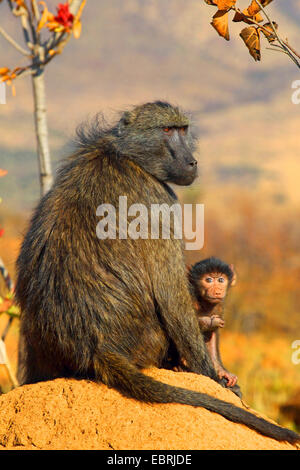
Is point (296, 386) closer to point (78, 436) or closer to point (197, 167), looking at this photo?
point (197, 167)

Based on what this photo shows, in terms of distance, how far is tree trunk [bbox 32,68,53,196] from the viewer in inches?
202

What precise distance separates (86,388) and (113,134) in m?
1.68

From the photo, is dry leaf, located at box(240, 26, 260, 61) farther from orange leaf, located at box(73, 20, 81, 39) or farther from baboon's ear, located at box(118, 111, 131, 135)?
orange leaf, located at box(73, 20, 81, 39)

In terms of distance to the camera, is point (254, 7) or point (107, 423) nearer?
point (107, 423)

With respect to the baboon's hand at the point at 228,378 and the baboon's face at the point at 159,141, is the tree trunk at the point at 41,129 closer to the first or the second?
the baboon's face at the point at 159,141

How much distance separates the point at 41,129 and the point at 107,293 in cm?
223

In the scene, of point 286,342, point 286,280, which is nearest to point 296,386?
point 286,342

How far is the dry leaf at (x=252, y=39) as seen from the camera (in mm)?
3420

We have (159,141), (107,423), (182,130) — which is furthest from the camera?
(182,130)

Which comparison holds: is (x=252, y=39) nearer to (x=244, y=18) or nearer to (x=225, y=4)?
(x=244, y=18)

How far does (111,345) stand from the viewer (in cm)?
334

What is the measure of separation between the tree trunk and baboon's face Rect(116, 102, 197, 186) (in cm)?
117

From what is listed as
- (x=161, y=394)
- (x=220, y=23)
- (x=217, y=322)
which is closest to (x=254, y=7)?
(x=220, y=23)

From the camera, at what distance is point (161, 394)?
3.21 meters
